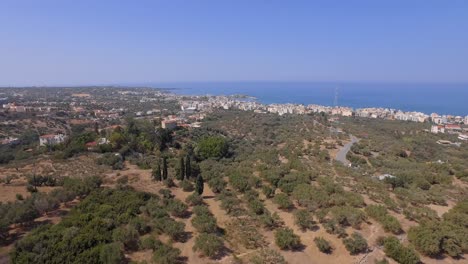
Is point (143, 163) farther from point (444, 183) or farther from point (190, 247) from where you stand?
point (444, 183)

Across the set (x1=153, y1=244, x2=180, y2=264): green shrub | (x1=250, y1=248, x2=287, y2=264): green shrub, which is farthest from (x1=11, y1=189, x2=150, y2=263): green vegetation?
(x1=250, y1=248, x2=287, y2=264): green shrub

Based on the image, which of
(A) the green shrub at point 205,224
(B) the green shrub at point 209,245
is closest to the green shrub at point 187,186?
(A) the green shrub at point 205,224

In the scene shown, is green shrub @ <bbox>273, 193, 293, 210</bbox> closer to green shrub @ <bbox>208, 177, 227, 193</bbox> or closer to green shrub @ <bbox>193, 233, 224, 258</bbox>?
green shrub @ <bbox>208, 177, 227, 193</bbox>

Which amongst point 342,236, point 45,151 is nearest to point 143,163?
point 45,151

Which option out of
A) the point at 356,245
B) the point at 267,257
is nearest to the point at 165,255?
the point at 267,257

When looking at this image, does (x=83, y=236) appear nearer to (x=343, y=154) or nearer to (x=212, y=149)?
(x=212, y=149)

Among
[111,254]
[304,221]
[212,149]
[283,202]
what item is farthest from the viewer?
[212,149]

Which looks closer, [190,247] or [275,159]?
[190,247]

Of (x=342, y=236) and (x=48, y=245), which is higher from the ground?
(x=48, y=245)

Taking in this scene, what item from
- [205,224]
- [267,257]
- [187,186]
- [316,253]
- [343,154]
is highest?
[205,224]

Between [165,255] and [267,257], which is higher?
[165,255]

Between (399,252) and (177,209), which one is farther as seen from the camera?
(177,209)
